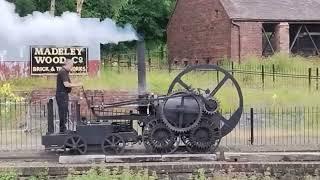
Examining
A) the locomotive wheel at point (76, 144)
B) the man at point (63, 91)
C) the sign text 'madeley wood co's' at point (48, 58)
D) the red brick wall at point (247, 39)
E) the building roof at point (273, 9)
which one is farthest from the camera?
the building roof at point (273, 9)

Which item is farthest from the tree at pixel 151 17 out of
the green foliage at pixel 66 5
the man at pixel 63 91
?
the man at pixel 63 91

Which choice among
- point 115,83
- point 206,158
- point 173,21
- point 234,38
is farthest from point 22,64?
point 173,21

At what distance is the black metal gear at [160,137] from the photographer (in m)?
15.3

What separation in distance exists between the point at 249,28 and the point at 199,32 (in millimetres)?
5356

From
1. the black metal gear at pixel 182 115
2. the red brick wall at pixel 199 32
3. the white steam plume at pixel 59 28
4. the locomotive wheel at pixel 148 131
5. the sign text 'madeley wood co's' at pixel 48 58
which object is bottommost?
the locomotive wheel at pixel 148 131

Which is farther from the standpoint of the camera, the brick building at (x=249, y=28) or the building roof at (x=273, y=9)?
the building roof at (x=273, y=9)

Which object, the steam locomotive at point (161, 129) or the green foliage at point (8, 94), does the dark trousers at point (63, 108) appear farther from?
the green foliage at point (8, 94)

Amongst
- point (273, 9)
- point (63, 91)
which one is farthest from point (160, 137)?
point (273, 9)

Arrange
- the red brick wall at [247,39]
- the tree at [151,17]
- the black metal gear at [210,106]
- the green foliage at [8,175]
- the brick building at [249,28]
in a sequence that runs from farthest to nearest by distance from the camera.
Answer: the tree at [151,17] < the brick building at [249,28] < the red brick wall at [247,39] < the black metal gear at [210,106] < the green foliage at [8,175]

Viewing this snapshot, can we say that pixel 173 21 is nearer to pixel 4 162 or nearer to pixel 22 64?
pixel 22 64

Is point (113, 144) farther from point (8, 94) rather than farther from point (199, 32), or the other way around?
point (199, 32)

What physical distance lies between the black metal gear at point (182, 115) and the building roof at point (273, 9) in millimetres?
25042

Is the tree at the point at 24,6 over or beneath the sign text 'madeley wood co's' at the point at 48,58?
over

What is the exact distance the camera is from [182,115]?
605 inches
